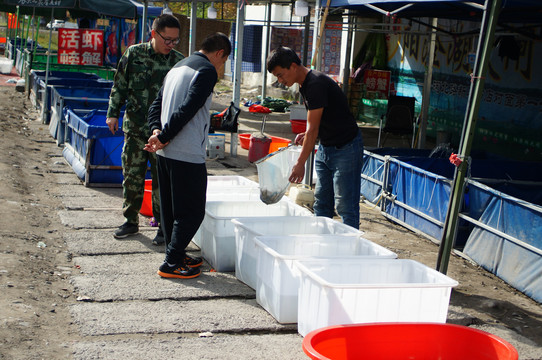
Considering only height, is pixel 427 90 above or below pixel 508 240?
above

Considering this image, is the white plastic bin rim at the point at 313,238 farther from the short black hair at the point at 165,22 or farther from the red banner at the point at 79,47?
the red banner at the point at 79,47

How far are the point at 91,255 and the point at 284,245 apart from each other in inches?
75.9

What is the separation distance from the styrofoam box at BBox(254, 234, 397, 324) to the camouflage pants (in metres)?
1.79

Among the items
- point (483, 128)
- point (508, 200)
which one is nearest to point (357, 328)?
point (508, 200)

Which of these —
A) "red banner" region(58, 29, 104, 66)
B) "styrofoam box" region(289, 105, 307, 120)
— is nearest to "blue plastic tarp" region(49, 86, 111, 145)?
"red banner" region(58, 29, 104, 66)

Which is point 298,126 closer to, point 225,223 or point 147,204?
point 147,204

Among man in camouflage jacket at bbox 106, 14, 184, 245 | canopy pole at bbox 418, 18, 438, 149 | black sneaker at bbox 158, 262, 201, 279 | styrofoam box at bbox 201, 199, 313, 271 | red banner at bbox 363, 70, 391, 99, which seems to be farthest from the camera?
red banner at bbox 363, 70, 391, 99

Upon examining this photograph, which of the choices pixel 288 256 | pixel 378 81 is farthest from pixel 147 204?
pixel 378 81

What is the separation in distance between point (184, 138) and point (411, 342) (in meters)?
2.39

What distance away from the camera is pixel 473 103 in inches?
210

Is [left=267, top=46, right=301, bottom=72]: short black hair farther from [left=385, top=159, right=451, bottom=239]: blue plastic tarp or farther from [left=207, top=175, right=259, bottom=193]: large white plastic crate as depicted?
[left=385, top=159, right=451, bottom=239]: blue plastic tarp

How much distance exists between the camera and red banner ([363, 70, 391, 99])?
1606 centimetres

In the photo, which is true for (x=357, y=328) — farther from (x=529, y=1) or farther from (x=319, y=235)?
(x=529, y=1)

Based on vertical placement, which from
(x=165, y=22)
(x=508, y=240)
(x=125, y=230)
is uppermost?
(x=165, y=22)
